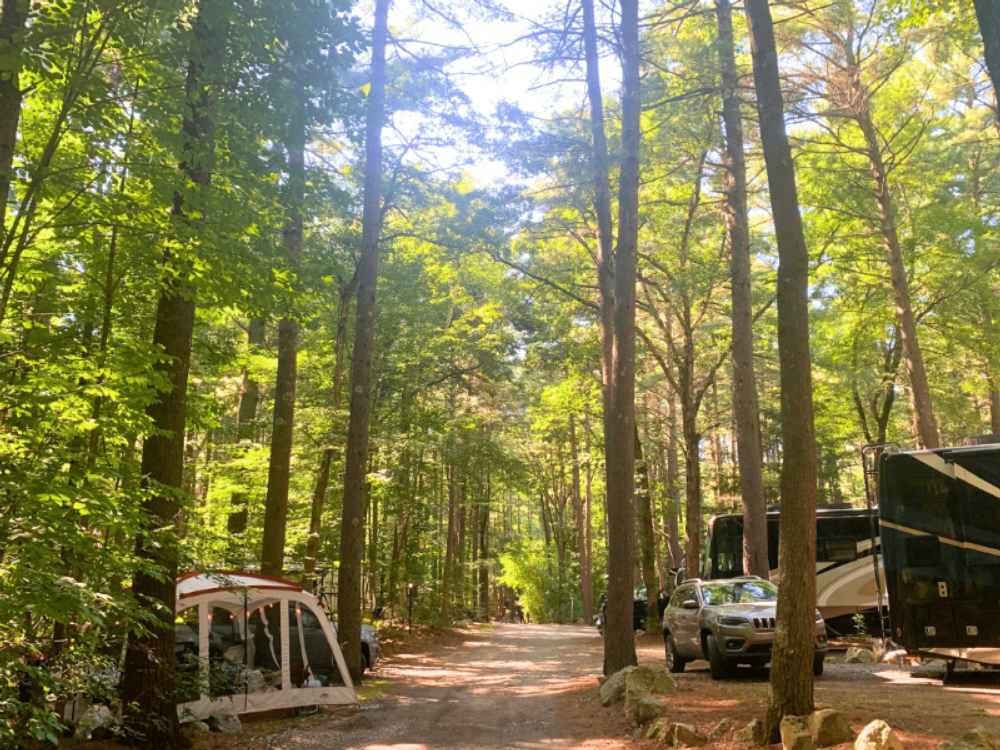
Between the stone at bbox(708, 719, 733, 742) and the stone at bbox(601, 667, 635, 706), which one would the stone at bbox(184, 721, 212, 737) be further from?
the stone at bbox(708, 719, 733, 742)

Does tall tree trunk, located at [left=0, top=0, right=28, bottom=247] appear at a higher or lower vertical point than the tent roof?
higher

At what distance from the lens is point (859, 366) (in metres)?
23.6

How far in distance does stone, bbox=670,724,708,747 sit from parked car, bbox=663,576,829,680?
156 inches

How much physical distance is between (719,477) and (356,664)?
17.1m

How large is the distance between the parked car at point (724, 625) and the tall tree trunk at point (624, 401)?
4.86 feet

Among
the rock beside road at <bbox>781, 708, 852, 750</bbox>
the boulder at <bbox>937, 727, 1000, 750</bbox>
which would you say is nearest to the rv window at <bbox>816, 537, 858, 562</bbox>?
the rock beside road at <bbox>781, 708, 852, 750</bbox>

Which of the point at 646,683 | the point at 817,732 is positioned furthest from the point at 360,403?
the point at 817,732

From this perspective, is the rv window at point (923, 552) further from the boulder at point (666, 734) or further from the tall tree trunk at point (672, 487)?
the tall tree trunk at point (672, 487)

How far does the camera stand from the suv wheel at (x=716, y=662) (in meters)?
12.0

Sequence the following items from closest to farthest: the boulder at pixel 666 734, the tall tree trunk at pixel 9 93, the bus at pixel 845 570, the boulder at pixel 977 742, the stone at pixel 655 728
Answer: the boulder at pixel 977 742, the tall tree trunk at pixel 9 93, the boulder at pixel 666 734, the stone at pixel 655 728, the bus at pixel 845 570

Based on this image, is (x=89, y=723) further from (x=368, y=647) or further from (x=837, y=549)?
(x=837, y=549)

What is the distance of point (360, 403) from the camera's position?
45.3ft

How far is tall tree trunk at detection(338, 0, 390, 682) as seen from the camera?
44.2 ft

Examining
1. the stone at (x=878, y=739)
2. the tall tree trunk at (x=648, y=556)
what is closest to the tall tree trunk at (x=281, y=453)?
the stone at (x=878, y=739)
